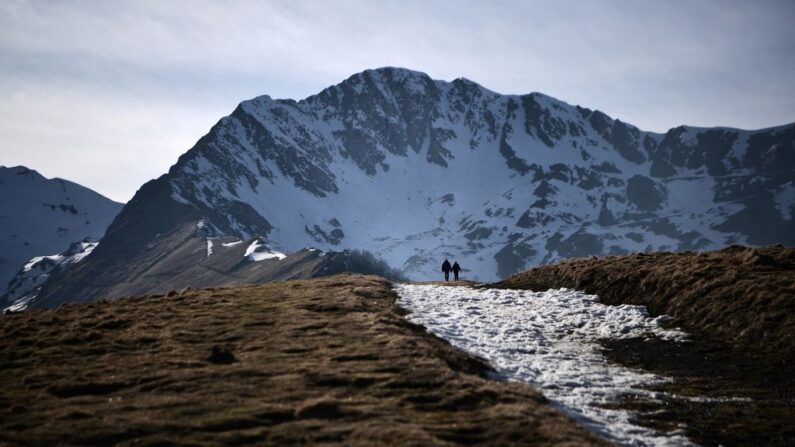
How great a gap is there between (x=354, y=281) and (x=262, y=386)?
2925 cm

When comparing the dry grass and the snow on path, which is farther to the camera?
the dry grass

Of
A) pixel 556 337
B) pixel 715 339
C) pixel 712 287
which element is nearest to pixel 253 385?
pixel 556 337

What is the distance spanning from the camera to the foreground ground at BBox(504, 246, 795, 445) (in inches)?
882

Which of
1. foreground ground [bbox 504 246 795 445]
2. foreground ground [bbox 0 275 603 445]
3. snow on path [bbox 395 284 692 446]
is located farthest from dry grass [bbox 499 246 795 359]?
foreground ground [bbox 0 275 603 445]

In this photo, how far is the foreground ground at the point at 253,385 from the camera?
17.8 m

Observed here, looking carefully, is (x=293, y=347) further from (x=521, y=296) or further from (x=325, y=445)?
(x=521, y=296)

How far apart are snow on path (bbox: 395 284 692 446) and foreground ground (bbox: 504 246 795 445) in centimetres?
99

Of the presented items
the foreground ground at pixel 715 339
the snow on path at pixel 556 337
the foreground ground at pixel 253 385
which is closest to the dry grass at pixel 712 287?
the foreground ground at pixel 715 339

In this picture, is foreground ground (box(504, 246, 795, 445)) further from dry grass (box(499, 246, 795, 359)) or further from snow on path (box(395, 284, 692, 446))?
snow on path (box(395, 284, 692, 446))

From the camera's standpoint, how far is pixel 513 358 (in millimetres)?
29891

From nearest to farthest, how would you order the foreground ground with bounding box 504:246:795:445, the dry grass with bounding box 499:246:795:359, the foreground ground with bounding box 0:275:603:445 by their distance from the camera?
the foreground ground with bounding box 0:275:603:445 < the foreground ground with bounding box 504:246:795:445 < the dry grass with bounding box 499:246:795:359

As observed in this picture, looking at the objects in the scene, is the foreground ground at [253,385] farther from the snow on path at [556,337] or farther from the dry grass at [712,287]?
the dry grass at [712,287]

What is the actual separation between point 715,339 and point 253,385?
72.2 feet

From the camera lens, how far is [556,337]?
3584 cm
